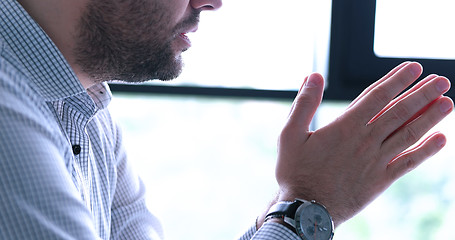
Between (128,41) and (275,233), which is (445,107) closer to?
(275,233)

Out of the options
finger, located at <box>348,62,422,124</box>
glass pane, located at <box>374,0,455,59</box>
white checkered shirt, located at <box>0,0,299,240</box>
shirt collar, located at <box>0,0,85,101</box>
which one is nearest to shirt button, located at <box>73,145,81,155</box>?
white checkered shirt, located at <box>0,0,299,240</box>

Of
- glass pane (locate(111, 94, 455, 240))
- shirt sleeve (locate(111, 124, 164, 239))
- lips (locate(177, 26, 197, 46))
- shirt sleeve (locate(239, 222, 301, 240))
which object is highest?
lips (locate(177, 26, 197, 46))

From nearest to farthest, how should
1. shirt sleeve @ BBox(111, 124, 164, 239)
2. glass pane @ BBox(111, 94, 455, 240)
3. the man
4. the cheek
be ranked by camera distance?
the man < the cheek < shirt sleeve @ BBox(111, 124, 164, 239) < glass pane @ BBox(111, 94, 455, 240)

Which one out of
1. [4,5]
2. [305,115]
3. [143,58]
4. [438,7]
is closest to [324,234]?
[305,115]

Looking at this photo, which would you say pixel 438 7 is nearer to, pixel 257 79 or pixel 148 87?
pixel 257 79

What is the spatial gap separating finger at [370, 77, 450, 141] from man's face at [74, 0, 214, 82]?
455mm

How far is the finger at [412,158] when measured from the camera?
1.03m

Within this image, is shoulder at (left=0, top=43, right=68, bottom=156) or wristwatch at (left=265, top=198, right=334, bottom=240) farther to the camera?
wristwatch at (left=265, top=198, right=334, bottom=240)

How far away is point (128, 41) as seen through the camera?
110 centimetres

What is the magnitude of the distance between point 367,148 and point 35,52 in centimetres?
63

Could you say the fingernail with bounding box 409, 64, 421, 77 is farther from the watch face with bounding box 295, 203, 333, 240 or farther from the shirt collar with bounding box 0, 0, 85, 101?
the shirt collar with bounding box 0, 0, 85, 101

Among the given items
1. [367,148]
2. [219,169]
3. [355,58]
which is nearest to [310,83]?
[367,148]

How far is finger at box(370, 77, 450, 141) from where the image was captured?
102cm

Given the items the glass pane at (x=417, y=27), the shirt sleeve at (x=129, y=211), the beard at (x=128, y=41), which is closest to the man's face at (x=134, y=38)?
the beard at (x=128, y=41)
